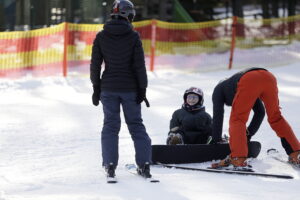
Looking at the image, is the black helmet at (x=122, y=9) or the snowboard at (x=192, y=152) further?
the snowboard at (x=192, y=152)

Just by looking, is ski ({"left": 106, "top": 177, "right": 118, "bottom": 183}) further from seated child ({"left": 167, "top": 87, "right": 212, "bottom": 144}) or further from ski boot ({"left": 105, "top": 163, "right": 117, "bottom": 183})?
seated child ({"left": 167, "top": 87, "right": 212, "bottom": 144})

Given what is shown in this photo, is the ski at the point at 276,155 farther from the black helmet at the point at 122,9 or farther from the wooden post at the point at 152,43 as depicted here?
the wooden post at the point at 152,43

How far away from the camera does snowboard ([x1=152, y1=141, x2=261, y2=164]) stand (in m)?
6.60

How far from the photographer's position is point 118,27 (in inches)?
225

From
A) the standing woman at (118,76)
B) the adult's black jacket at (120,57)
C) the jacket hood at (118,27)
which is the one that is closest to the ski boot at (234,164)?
the standing woman at (118,76)

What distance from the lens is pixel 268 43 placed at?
59.7 feet

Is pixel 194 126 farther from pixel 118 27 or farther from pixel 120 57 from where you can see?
pixel 118 27

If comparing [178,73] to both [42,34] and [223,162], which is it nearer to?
[42,34]

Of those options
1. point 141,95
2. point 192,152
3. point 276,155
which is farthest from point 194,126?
point 141,95

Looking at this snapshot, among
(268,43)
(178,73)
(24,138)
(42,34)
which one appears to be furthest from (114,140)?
(268,43)

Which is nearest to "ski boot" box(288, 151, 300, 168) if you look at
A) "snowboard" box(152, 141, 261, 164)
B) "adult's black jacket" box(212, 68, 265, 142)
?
"snowboard" box(152, 141, 261, 164)

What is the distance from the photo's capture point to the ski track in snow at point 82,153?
18.0 ft

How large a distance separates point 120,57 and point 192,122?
5.35ft

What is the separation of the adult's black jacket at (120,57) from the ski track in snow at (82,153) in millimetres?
831
